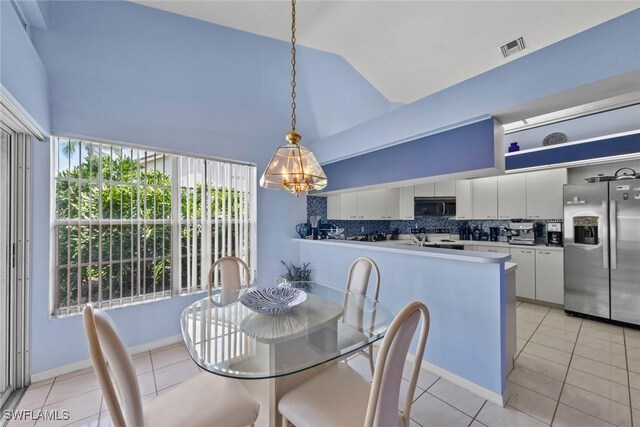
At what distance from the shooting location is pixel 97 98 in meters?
2.50

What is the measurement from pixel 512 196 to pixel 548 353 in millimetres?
2615

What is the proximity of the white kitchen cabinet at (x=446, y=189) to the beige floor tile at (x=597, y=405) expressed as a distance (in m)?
3.47

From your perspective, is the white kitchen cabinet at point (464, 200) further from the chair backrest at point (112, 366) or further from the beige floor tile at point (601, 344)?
the chair backrest at point (112, 366)

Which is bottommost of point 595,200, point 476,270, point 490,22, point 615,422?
point 615,422

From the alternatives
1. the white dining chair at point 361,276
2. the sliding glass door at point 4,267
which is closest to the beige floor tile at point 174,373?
the sliding glass door at point 4,267

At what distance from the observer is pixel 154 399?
51.3 inches

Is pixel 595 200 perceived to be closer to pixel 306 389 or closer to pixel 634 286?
pixel 634 286

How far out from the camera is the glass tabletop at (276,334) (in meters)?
1.26

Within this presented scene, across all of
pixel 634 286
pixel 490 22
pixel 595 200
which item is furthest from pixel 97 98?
pixel 634 286

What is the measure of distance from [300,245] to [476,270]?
2550 millimetres

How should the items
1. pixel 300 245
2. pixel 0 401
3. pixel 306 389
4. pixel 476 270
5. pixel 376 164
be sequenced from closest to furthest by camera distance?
pixel 306 389, pixel 0 401, pixel 476 270, pixel 376 164, pixel 300 245

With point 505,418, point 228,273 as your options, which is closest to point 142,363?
point 228,273

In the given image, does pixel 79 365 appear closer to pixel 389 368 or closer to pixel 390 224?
pixel 389 368

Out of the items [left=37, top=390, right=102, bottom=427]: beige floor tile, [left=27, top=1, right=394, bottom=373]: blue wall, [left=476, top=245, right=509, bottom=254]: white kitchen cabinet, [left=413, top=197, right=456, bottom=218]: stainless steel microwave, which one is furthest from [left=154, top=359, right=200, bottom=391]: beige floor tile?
[left=476, top=245, right=509, bottom=254]: white kitchen cabinet
